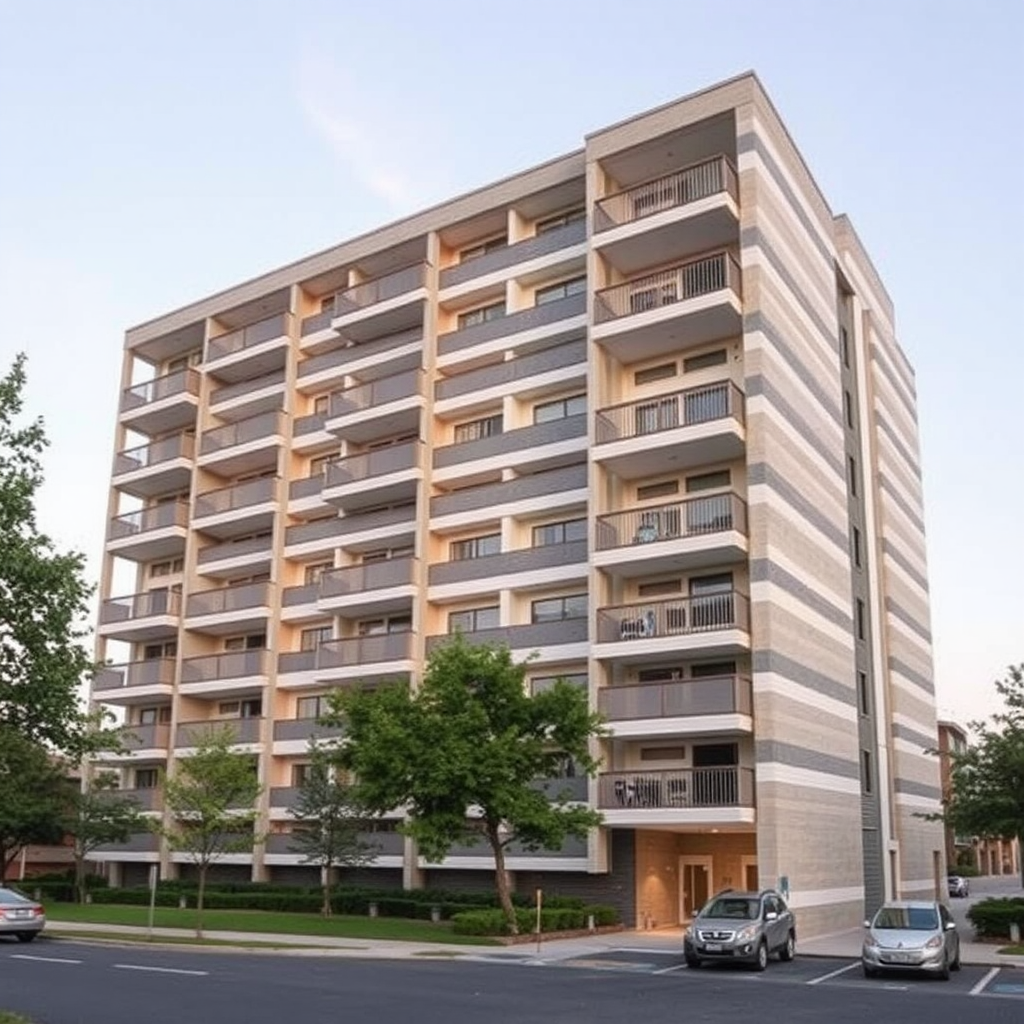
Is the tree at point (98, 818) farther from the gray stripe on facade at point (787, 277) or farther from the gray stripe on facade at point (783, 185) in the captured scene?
the gray stripe on facade at point (783, 185)

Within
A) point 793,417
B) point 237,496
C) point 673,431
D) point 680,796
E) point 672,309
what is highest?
point 672,309

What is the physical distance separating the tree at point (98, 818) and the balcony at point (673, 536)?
2250 cm

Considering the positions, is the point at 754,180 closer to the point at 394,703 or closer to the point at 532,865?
the point at 394,703

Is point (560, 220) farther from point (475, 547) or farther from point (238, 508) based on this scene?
point (238, 508)

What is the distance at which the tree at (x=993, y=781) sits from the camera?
34719 millimetres

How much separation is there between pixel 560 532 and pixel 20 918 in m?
20.8

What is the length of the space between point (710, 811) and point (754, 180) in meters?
19.7

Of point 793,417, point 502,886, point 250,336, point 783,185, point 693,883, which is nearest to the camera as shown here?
point 502,886

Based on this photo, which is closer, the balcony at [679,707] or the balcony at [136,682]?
the balcony at [679,707]

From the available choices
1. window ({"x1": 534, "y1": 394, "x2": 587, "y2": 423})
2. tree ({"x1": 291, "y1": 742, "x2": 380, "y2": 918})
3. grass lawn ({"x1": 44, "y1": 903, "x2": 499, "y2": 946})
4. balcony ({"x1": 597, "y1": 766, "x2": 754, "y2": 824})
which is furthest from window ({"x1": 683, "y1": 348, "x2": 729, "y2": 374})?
grass lawn ({"x1": 44, "y1": 903, "x2": 499, "y2": 946})

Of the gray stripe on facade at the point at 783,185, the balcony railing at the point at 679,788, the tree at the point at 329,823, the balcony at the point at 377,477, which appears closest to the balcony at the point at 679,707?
the balcony railing at the point at 679,788

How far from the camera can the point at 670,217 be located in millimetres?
38781

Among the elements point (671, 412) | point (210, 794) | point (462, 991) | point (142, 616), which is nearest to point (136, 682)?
point (142, 616)

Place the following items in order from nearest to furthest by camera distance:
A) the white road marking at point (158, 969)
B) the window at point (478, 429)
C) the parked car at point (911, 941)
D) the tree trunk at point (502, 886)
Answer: the white road marking at point (158, 969)
the parked car at point (911, 941)
the tree trunk at point (502, 886)
the window at point (478, 429)
